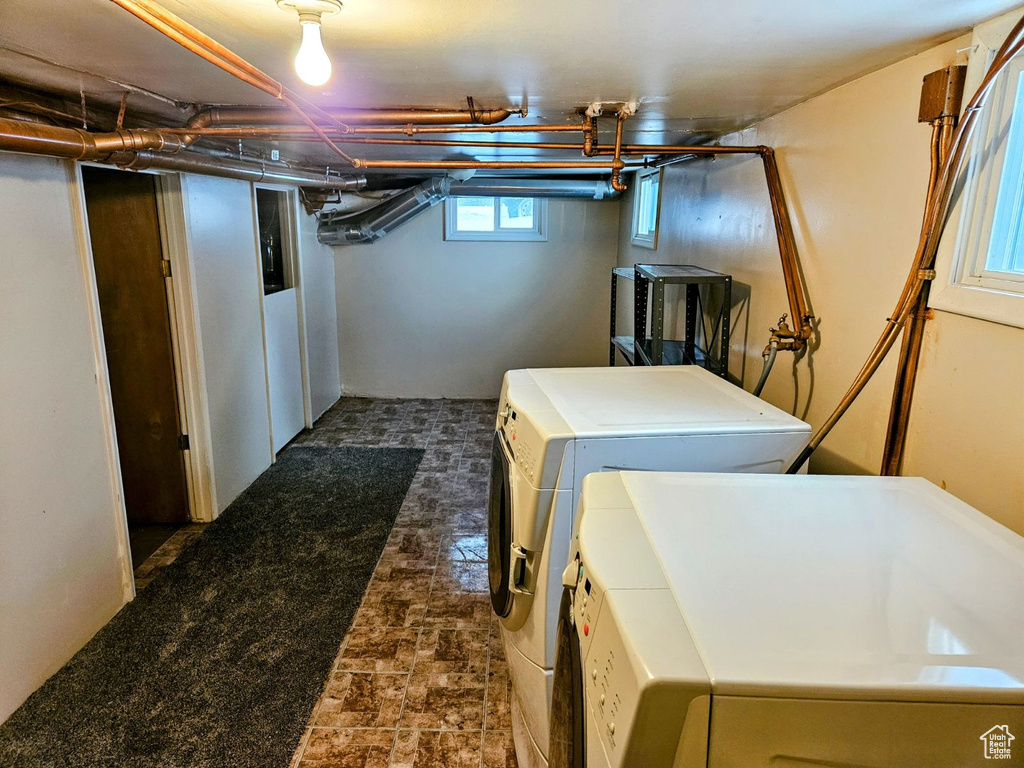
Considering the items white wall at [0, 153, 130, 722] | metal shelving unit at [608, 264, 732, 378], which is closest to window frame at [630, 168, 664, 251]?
metal shelving unit at [608, 264, 732, 378]

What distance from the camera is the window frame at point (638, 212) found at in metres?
3.95

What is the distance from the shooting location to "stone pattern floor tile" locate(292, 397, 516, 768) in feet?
6.17

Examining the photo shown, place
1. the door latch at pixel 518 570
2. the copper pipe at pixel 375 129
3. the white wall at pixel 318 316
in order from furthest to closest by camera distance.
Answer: the white wall at pixel 318 316 < the copper pipe at pixel 375 129 < the door latch at pixel 518 570

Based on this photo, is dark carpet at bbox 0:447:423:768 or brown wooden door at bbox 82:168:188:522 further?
brown wooden door at bbox 82:168:188:522

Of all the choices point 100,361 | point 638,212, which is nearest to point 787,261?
point 100,361

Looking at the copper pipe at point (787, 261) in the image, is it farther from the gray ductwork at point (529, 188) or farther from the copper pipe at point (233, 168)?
the gray ductwork at point (529, 188)

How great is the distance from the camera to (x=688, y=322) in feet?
9.84

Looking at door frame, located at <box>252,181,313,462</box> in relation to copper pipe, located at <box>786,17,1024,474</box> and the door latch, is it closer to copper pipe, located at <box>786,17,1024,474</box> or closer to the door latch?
the door latch

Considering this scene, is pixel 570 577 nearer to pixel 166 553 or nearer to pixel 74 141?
pixel 74 141

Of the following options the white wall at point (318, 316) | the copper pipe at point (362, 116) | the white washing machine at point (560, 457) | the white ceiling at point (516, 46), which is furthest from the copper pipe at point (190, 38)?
the white wall at point (318, 316)

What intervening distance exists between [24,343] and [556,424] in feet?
5.74

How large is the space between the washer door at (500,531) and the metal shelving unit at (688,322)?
1047 mm

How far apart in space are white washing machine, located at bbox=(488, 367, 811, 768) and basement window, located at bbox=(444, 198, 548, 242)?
149 inches

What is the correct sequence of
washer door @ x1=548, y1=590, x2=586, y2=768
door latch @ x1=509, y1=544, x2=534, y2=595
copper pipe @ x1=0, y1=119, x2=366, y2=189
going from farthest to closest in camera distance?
1. copper pipe @ x1=0, y1=119, x2=366, y2=189
2. door latch @ x1=509, y1=544, x2=534, y2=595
3. washer door @ x1=548, y1=590, x2=586, y2=768
